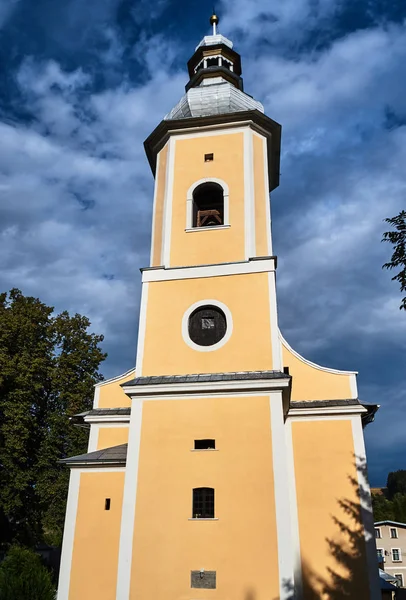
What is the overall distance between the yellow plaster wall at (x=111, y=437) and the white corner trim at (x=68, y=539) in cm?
249

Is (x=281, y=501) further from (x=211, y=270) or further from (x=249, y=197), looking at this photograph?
(x=249, y=197)

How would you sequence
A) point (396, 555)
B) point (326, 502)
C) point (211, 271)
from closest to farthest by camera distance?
point (326, 502) → point (211, 271) → point (396, 555)

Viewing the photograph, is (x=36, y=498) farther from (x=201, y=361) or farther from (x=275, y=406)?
(x=275, y=406)

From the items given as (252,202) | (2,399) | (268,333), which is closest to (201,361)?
(268,333)

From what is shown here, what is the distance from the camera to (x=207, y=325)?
38.4 feet

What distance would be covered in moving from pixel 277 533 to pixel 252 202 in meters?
7.56

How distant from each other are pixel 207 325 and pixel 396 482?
84.4m

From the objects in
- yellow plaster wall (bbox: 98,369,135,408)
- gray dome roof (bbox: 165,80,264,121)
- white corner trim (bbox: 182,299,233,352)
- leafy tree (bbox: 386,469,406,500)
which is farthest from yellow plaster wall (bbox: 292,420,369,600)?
leafy tree (bbox: 386,469,406,500)

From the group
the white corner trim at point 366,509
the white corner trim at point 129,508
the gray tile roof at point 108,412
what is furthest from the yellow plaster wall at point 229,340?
the white corner trim at point 366,509

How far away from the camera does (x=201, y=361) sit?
36.9 feet

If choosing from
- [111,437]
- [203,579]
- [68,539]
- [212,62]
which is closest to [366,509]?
[203,579]

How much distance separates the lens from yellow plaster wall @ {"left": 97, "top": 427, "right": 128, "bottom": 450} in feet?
45.8

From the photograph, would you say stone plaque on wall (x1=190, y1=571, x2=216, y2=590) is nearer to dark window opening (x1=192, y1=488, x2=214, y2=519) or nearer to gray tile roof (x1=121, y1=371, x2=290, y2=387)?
dark window opening (x1=192, y1=488, x2=214, y2=519)

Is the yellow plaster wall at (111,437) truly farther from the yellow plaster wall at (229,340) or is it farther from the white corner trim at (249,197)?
the white corner trim at (249,197)
